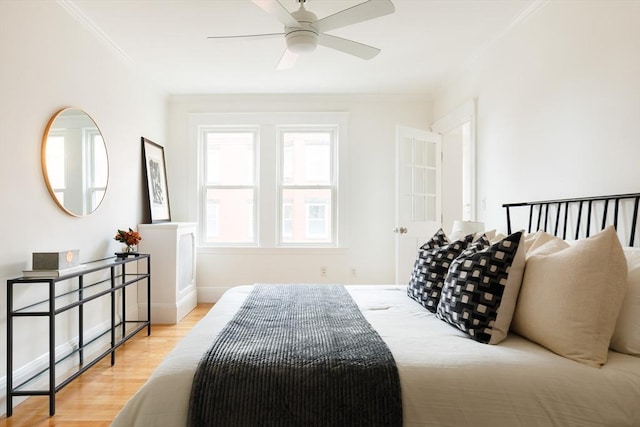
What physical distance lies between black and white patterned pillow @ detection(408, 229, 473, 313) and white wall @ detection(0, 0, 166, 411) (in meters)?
2.33

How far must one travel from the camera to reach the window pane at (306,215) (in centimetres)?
482

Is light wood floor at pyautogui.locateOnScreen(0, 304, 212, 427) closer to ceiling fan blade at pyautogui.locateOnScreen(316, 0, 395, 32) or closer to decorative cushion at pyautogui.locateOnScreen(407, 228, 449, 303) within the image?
decorative cushion at pyautogui.locateOnScreen(407, 228, 449, 303)

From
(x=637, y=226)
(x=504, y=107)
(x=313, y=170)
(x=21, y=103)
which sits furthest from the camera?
(x=313, y=170)

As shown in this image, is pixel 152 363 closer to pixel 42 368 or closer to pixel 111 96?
pixel 42 368

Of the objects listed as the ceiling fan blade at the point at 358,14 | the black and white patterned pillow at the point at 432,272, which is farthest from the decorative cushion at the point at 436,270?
the ceiling fan blade at the point at 358,14

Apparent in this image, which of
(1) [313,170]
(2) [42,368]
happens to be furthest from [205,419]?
(1) [313,170]

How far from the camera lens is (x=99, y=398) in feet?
7.53

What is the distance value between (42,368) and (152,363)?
67cm

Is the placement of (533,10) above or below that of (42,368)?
above

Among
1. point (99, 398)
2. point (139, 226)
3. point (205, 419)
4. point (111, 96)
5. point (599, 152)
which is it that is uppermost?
point (111, 96)

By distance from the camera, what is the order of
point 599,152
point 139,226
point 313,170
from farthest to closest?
point 313,170, point 139,226, point 599,152

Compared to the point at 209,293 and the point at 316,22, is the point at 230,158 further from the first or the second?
the point at 316,22

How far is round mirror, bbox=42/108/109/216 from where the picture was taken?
8.29 ft

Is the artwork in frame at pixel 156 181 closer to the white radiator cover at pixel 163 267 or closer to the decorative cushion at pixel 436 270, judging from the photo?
the white radiator cover at pixel 163 267
